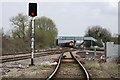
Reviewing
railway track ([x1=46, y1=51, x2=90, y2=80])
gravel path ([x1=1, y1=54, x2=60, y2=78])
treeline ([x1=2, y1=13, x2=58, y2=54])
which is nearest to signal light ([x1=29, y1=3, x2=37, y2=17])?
gravel path ([x1=1, y1=54, x2=60, y2=78])

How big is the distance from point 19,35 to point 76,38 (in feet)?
157

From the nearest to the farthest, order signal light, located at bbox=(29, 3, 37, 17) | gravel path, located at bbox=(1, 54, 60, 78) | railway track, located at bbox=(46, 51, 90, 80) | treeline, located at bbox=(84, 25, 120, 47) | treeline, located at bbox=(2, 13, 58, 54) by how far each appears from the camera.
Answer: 1. railway track, located at bbox=(46, 51, 90, 80)
2. gravel path, located at bbox=(1, 54, 60, 78)
3. signal light, located at bbox=(29, 3, 37, 17)
4. treeline, located at bbox=(2, 13, 58, 54)
5. treeline, located at bbox=(84, 25, 120, 47)

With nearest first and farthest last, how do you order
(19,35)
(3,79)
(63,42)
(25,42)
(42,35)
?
(3,79) < (25,42) < (19,35) < (42,35) < (63,42)

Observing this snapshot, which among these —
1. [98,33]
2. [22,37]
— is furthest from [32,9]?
[98,33]

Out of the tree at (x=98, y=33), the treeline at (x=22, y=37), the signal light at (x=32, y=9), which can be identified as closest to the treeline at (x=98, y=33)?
the tree at (x=98, y=33)

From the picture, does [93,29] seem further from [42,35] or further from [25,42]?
[25,42]

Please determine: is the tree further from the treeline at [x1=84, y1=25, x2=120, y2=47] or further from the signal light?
the signal light

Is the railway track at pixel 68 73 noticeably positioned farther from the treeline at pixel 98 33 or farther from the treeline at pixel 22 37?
the treeline at pixel 98 33

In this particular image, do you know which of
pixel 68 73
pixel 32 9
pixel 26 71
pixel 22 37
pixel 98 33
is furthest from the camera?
pixel 98 33

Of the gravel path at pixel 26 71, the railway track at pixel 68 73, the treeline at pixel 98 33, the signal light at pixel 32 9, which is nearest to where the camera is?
the railway track at pixel 68 73

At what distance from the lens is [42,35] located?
258ft

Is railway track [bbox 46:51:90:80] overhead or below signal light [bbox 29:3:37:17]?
below

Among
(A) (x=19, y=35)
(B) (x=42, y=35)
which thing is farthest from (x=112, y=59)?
(B) (x=42, y=35)

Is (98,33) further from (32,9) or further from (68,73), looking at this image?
(68,73)
